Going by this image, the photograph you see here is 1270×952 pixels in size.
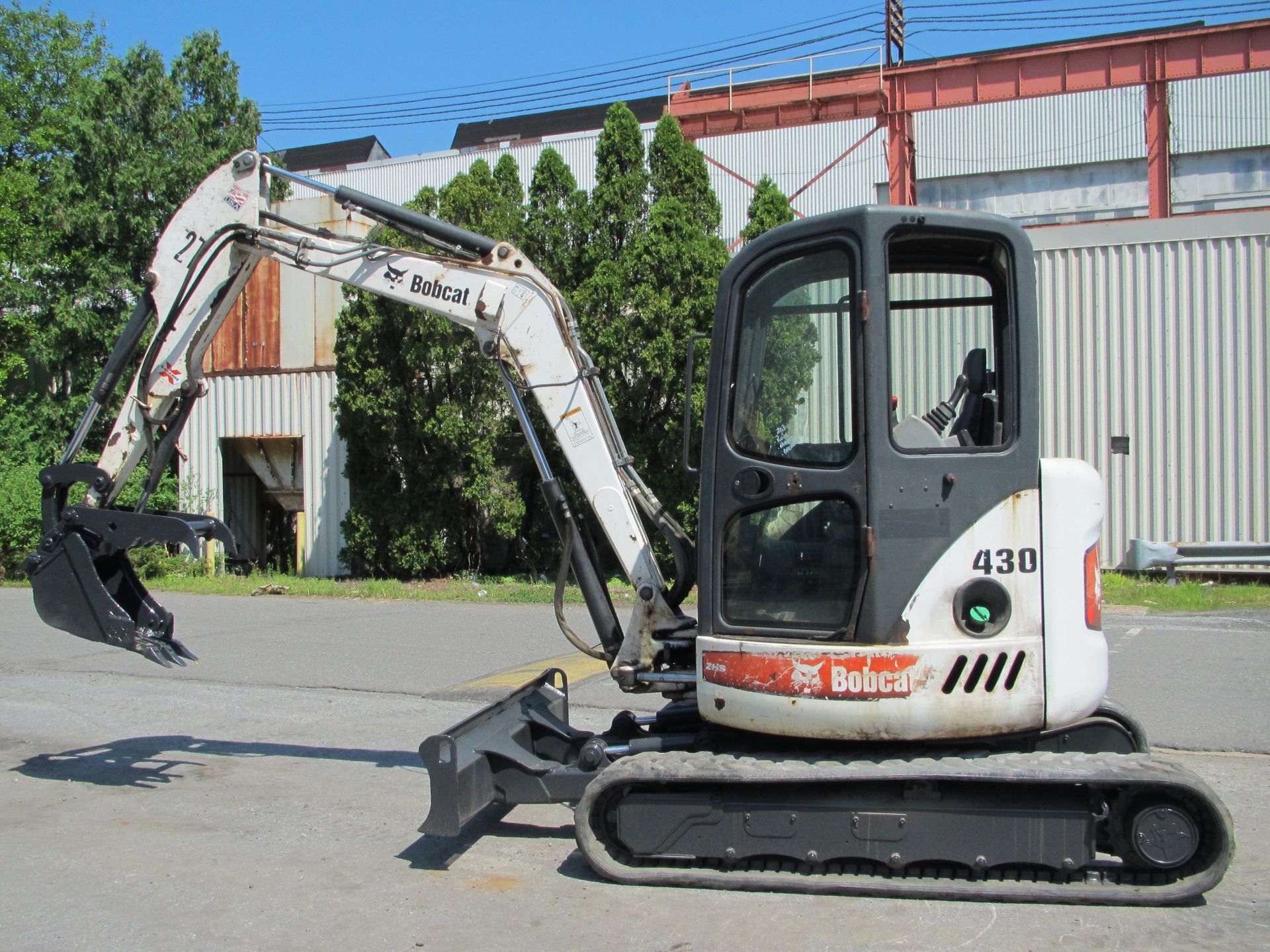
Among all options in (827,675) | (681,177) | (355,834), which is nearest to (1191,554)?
(681,177)

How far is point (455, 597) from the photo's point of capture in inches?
653

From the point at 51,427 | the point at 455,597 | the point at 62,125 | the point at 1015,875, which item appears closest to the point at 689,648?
the point at 1015,875

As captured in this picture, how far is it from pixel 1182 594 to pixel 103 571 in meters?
13.9

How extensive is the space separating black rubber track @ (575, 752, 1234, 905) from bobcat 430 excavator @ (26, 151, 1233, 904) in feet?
0.04

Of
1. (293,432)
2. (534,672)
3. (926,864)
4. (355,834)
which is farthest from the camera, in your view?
(293,432)

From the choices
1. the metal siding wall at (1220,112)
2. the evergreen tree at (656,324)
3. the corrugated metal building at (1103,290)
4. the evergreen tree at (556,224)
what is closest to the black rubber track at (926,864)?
the evergreen tree at (656,324)

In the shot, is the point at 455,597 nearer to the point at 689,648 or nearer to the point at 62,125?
the point at 689,648

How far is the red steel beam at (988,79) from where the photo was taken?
85.0 ft

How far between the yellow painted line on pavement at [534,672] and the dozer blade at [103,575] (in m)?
3.48

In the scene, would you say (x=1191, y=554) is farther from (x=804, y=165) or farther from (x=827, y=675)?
(x=804, y=165)

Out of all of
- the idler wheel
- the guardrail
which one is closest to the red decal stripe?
the idler wheel

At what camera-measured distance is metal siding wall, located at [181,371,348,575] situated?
67.7ft

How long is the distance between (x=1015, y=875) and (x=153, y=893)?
3721 mm

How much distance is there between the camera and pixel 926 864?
469cm
